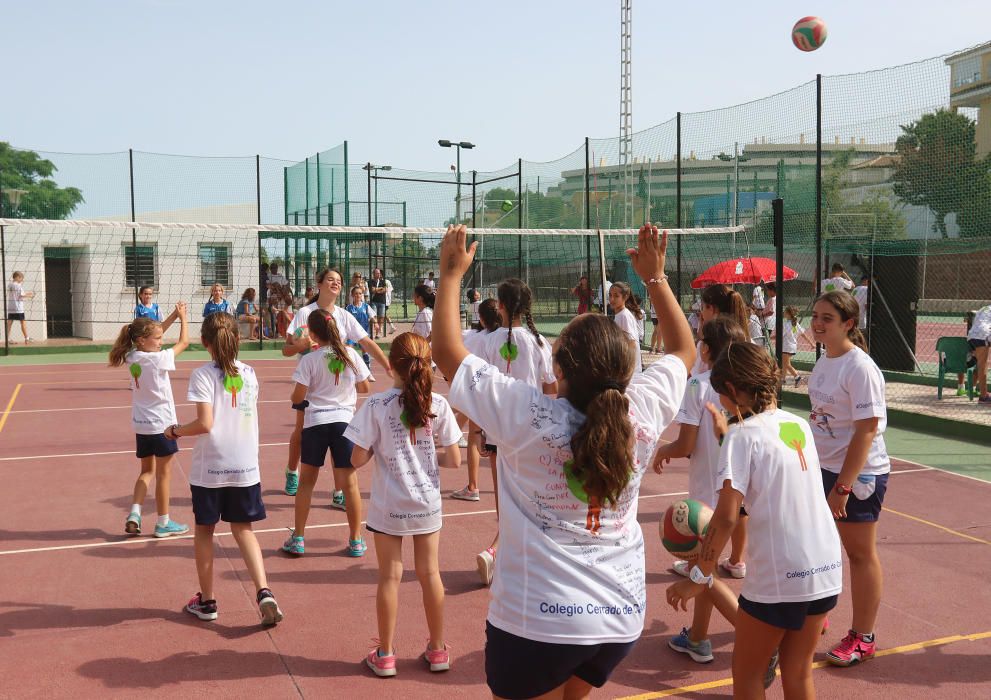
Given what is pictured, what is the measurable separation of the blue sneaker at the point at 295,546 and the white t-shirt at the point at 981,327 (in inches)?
402

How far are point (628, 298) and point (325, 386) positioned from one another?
472 cm

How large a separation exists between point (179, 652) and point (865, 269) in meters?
13.4

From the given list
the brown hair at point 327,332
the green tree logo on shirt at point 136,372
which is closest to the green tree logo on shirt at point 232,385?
the brown hair at point 327,332

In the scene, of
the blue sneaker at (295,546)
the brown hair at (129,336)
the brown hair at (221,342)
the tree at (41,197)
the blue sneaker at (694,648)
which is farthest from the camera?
the tree at (41,197)

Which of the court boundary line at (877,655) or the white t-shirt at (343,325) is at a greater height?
the white t-shirt at (343,325)

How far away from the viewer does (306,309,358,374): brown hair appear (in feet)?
20.6

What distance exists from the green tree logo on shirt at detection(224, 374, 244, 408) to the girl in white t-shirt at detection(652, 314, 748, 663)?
7.68 feet

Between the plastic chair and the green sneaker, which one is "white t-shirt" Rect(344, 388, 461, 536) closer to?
the green sneaker

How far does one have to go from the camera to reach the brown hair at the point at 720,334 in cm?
446

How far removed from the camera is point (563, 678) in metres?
2.36

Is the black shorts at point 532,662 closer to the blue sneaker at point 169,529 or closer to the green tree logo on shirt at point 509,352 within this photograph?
the green tree logo on shirt at point 509,352

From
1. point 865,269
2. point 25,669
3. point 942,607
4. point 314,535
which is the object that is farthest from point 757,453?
point 865,269

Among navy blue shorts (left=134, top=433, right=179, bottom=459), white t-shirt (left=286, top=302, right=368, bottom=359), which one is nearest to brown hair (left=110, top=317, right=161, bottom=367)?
navy blue shorts (left=134, top=433, right=179, bottom=459)

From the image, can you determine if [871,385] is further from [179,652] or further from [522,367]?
[179,652]
